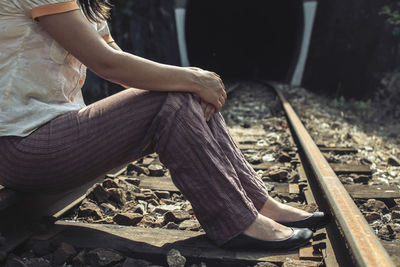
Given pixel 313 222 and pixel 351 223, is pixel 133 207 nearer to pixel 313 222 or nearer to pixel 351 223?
pixel 313 222

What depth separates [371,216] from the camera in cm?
205

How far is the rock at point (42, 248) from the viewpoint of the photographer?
1626 millimetres

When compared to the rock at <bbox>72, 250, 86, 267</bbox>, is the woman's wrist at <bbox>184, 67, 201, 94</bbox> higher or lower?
higher

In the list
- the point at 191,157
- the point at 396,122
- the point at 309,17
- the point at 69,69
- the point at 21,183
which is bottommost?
the point at 396,122

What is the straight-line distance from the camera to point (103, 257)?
1.55 m

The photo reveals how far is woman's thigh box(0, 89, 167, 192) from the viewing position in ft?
5.13

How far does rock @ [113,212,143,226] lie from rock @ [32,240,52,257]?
38 cm

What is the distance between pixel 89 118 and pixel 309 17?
10.6 meters

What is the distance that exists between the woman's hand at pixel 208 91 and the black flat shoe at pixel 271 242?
49cm

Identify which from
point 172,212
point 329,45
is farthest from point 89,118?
point 329,45

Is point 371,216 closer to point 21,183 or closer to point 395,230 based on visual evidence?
point 395,230

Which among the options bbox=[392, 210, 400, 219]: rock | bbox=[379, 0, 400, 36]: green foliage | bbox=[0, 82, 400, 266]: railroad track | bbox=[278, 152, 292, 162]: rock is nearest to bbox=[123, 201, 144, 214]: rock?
bbox=[0, 82, 400, 266]: railroad track

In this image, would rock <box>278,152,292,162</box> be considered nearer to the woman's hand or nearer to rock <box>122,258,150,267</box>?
the woman's hand

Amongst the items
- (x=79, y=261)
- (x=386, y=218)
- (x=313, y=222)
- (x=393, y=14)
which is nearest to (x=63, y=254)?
(x=79, y=261)
